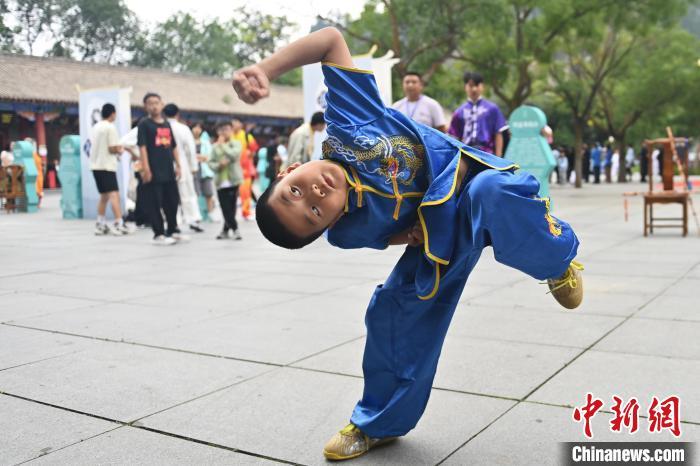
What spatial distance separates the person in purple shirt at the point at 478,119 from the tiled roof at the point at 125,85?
21.8 metres

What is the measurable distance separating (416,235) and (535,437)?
0.90m

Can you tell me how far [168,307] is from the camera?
5.46m

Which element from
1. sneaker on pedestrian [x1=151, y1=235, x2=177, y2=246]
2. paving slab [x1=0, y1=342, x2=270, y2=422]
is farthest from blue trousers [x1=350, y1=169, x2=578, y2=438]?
sneaker on pedestrian [x1=151, y1=235, x2=177, y2=246]

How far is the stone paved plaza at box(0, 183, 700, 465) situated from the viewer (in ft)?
9.19

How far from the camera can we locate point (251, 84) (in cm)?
233

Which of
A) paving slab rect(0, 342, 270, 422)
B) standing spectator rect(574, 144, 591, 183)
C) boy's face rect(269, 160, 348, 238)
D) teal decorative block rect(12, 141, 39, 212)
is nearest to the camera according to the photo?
boy's face rect(269, 160, 348, 238)

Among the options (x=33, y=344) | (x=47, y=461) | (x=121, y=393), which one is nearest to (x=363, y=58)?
(x=33, y=344)

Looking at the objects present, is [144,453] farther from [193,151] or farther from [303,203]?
[193,151]

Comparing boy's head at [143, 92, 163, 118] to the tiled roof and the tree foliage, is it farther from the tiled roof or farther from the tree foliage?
the tree foliage

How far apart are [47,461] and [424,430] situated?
4.52ft

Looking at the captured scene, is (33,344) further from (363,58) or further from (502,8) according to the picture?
(502,8)

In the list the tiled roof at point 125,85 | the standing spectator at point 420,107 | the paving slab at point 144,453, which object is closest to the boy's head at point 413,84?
the standing spectator at point 420,107

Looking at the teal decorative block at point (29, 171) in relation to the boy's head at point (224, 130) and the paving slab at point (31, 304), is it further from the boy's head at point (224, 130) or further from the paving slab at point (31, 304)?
the paving slab at point (31, 304)

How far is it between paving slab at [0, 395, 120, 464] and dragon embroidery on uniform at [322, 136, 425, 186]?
1467 millimetres
